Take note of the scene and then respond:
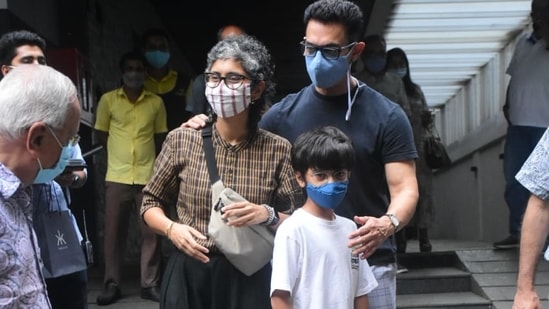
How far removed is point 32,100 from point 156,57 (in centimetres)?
429

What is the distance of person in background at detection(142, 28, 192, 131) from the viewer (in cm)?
627

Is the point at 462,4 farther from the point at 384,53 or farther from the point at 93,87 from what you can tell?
the point at 93,87

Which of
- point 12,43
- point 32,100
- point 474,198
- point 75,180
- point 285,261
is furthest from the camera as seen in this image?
point 474,198

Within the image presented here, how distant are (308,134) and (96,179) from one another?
16.5 feet

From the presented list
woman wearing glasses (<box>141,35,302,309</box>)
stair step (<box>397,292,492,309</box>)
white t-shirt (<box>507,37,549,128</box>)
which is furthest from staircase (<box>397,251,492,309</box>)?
woman wearing glasses (<box>141,35,302,309</box>)

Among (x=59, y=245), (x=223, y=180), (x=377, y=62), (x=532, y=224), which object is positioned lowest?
(x=59, y=245)

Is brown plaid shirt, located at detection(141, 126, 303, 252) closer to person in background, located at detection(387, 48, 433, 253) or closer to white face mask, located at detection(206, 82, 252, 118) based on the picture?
white face mask, located at detection(206, 82, 252, 118)

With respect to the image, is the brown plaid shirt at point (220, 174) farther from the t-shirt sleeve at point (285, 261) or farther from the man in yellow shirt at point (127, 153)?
the man in yellow shirt at point (127, 153)

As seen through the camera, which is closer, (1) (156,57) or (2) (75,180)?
(2) (75,180)

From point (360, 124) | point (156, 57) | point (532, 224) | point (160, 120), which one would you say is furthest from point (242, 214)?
point (156, 57)

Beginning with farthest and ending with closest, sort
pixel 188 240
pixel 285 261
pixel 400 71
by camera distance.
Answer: pixel 400 71 < pixel 188 240 < pixel 285 261

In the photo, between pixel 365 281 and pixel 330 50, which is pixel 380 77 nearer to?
pixel 330 50

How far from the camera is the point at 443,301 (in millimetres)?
6422

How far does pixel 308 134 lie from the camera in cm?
288
